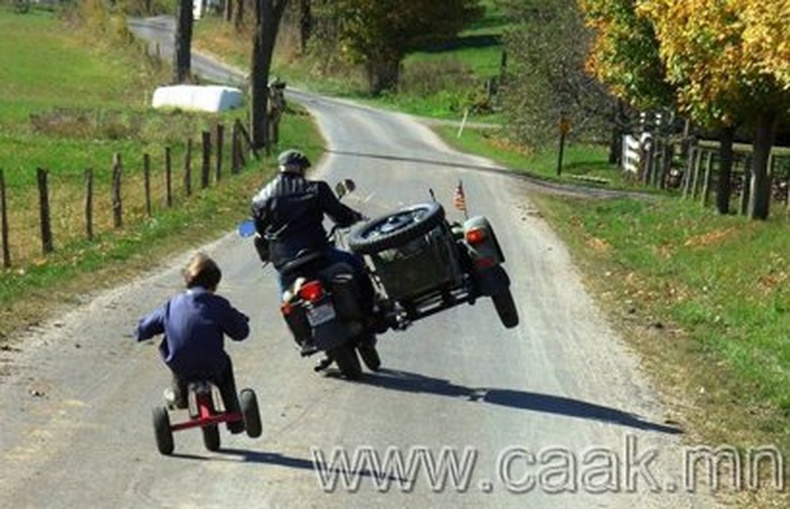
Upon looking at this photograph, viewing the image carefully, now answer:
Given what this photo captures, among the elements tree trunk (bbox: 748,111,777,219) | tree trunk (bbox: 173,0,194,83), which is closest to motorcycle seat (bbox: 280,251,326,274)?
tree trunk (bbox: 748,111,777,219)

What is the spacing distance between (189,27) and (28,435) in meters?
51.7

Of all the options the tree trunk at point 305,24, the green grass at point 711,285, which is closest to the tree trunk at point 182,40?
the tree trunk at point 305,24

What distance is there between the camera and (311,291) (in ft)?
37.1

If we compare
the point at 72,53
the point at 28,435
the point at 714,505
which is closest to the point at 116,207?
the point at 28,435

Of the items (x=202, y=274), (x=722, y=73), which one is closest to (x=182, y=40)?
(x=722, y=73)

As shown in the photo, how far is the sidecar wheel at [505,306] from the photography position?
11906 mm

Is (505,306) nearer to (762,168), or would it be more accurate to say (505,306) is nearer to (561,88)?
(762,168)

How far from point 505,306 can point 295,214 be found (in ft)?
6.10

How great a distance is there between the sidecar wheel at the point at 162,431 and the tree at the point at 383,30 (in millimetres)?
71078

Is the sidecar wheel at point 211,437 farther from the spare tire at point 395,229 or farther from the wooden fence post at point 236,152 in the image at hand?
the wooden fence post at point 236,152

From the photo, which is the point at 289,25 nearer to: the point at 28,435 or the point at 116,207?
the point at 116,207

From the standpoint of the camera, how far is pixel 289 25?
9512 cm

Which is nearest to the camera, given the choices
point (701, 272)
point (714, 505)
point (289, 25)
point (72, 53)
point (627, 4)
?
point (714, 505)

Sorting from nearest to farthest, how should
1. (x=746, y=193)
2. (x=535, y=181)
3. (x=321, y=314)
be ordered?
1. (x=321, y=314)
2. (x=746, y=193)
3. (x=535, y=181)
